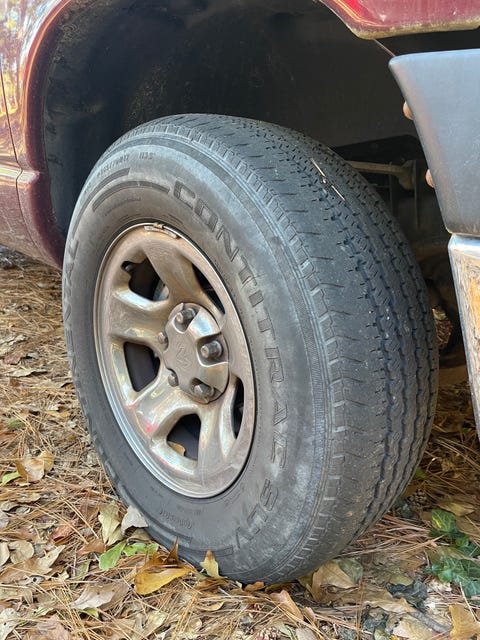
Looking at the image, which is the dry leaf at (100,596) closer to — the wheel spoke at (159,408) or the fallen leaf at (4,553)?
the fallen leaf at (4,553)

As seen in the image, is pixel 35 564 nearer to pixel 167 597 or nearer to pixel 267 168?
pixel 167 597

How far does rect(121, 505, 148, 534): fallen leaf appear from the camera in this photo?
5.04ft

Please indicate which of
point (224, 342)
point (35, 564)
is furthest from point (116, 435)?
point (224, 342)

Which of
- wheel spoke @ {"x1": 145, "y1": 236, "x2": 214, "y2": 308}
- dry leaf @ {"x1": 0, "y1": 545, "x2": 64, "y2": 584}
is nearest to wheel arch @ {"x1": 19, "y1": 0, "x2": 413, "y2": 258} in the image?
wheel spoke @ {"x1": 145, "y1": 236, "x2": 214, "y2": 308}

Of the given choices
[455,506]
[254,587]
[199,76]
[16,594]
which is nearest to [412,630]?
[254,587]

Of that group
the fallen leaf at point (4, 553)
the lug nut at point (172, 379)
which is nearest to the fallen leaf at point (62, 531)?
the fallen leaf at point (4, 553)

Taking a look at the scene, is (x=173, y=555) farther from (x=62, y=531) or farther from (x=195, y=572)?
(x=62, y=531)

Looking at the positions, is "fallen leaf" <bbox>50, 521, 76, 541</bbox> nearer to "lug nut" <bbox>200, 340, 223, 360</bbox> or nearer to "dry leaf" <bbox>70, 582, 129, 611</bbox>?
"dry leaf" <bbox>70, 582, 129, 611</bbox>

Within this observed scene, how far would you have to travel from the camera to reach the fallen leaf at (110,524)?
5.10 ft

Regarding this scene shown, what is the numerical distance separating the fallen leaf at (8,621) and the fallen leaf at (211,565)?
0.41 meters

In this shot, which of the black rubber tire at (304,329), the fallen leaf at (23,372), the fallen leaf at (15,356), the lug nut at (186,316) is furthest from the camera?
the fallen leaf at (15,356)

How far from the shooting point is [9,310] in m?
3.03

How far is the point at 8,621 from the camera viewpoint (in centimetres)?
134

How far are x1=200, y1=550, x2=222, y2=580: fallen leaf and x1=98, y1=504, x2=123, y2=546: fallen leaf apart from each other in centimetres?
29
